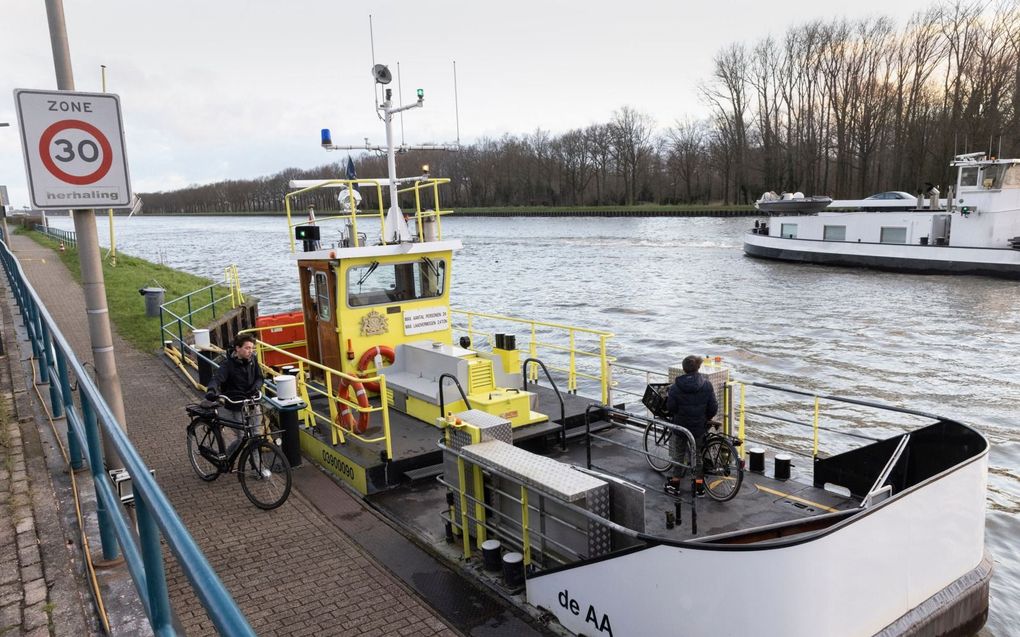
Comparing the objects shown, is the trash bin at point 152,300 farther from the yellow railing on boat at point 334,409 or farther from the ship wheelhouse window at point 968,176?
the ship wheelhouse window at point 968,176

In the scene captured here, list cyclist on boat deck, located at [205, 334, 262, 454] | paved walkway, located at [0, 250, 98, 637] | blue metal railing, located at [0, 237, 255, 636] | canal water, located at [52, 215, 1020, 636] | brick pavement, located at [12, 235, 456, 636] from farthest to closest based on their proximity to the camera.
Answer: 1. canal water, located at [52, 215, 1020, 636]
2. cyclist on boat deck, located at [205, 334, 262, 454]
3. brick pavement, located at [12, 235, 456, 636]
4. paved walkway, located at [0, 250, 98, 637]
5. blue metal railing, located at [0, 237, 255, 636]

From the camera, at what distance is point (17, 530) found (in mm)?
4602

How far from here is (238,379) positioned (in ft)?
27.3

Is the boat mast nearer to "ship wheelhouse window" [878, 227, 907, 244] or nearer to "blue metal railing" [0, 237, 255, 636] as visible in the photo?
"blue metal railing" [0, 237, 255, 636]

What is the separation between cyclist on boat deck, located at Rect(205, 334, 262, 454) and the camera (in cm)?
825

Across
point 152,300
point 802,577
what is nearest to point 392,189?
point 802,577

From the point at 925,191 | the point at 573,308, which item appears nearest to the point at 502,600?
the point at 573,308

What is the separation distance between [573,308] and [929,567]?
24483 mm

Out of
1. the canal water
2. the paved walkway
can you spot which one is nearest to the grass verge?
the canal water

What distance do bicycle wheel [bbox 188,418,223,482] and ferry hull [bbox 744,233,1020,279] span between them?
120 feet

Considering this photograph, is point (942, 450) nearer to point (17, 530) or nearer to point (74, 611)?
Answer: point (74, 611)

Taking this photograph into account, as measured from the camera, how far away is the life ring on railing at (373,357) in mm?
10547

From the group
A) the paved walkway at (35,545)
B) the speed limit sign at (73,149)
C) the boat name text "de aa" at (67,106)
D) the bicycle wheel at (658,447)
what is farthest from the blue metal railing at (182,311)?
the bicycle wheel at (658,447)

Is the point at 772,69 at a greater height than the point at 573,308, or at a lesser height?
greater
